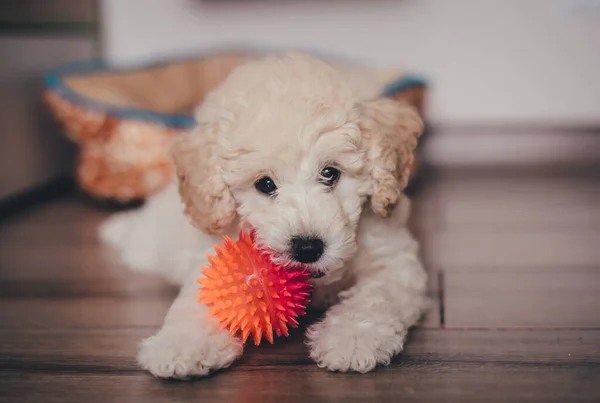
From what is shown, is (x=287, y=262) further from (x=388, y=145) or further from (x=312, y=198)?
(x=388, y=145)

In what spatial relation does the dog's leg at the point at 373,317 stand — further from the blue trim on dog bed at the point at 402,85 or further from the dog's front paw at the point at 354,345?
the blue trim on dog bed at the point at 402,85

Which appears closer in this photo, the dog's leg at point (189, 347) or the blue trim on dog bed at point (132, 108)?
the dog's leg at point (189, 347)

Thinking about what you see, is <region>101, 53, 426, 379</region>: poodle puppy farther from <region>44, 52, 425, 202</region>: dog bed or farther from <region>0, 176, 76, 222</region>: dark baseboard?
<region>0, 176, 76, 222</region>: dark baseboard

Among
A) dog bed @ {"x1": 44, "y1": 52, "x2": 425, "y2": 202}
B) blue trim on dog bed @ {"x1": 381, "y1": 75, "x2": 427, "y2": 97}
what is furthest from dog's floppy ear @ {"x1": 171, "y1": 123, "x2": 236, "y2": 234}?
blue trim on dog bed @ {"x1": 381, "y1": 75, "x2": 427, "y2": 97}

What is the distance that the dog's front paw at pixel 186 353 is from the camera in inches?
50.3

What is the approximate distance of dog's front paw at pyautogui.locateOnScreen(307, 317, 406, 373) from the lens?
4.27 feet

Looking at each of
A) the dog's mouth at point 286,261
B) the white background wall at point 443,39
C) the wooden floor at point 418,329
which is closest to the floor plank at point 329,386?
the wooden floor at point 418,329

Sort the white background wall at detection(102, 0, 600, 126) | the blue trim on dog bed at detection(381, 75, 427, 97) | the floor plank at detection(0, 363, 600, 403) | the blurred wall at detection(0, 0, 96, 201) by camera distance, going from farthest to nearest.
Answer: the white background wall at detection(102, 0, 600, 126) < the blurred wall at detection(0, 0, 96, 201) < the blue trim on dog bed at detection(381, 75, 427, 97) < the floor plank at detection(0, 363, 600, 403)

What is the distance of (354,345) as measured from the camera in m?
1.32

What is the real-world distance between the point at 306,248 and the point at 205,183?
29 cm

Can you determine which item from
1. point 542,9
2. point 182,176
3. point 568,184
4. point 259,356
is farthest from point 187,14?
point 259,356

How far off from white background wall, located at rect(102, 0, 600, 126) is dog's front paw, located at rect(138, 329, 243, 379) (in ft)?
9.21

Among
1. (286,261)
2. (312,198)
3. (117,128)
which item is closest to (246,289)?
(286,261)

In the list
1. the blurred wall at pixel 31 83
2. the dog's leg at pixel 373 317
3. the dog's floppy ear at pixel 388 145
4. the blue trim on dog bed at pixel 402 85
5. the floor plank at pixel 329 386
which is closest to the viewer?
the floor plank at pixel 329 386
